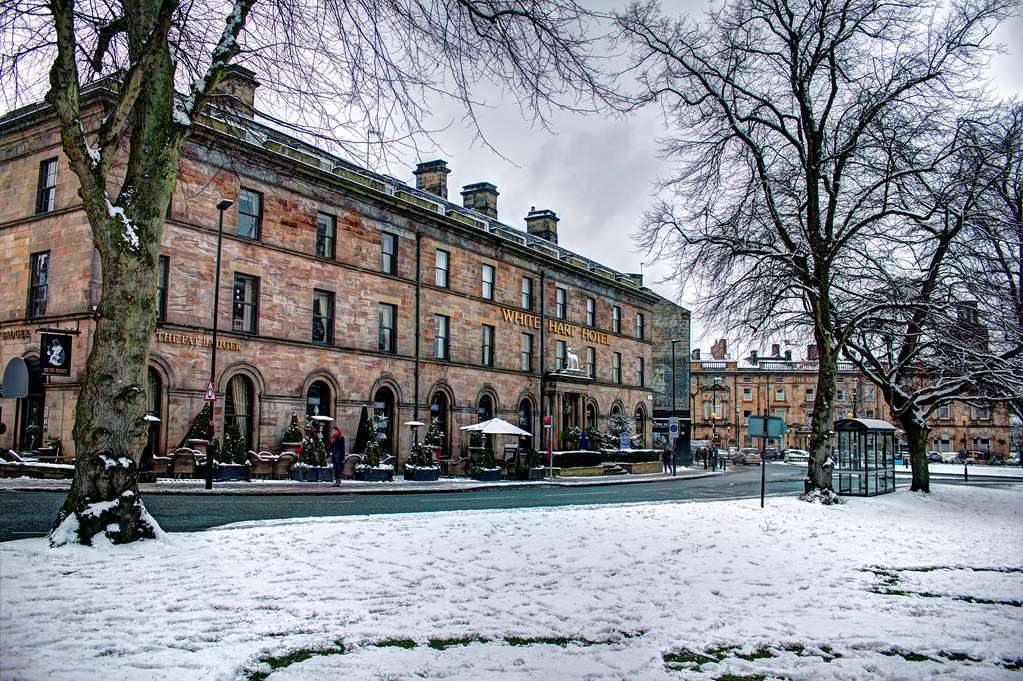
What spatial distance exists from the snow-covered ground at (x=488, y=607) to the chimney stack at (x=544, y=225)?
41.2 meters

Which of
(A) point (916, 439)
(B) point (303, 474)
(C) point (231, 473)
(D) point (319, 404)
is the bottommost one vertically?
(B) point (303, 474)

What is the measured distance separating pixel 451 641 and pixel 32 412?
2389 centimetres

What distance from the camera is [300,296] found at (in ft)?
95.8

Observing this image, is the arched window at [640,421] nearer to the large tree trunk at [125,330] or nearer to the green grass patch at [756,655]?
the large tree trunk at [125,330]

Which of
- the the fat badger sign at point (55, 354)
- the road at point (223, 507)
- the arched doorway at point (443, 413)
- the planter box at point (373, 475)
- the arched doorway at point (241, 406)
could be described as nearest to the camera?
the road at point (223, 507)

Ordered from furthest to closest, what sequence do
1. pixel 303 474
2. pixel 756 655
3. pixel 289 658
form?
1. pixel 303 474
2. pixel 756 655
3. pixel 289 658

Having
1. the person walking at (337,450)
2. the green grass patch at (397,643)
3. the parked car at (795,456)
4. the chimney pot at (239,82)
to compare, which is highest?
the chimney pot at (239,82)

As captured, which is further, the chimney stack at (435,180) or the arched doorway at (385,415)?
the chimney stack at (435,180)

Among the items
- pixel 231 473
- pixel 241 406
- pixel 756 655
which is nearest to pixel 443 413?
pixel 241 406

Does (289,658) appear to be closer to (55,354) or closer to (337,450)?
(337,450)

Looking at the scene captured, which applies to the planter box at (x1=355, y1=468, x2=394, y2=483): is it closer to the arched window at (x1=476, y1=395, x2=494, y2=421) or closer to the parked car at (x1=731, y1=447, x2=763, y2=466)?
the arched window at (x1=476, y1=395, x2=494, y2=421)

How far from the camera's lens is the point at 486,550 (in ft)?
29.9

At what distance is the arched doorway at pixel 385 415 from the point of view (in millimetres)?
32125

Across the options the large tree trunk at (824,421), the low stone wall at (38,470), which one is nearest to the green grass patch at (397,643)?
the large tree trunk at (824,421)
